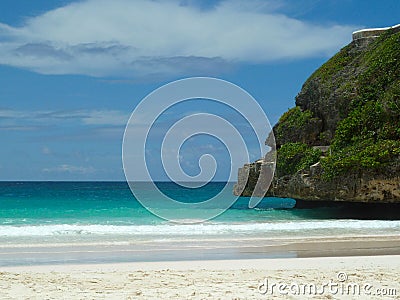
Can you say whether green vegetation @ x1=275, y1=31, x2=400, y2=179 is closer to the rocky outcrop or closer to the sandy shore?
the rocky outcrop

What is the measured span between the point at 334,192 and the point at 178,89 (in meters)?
13.6

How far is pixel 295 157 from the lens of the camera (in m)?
28.5

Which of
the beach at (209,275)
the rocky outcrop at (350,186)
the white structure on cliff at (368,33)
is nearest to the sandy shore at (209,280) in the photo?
the beach at (209,275)

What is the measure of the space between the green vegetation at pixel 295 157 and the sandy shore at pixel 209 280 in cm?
1468

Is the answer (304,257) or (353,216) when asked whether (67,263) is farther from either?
(353,216)

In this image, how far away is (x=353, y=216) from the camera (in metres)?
29.5

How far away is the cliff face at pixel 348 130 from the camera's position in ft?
82.3

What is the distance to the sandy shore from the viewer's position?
9.17 metres

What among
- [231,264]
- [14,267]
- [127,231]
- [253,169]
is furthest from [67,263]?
[253,169]

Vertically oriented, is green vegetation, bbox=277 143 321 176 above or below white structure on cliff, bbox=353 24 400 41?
below

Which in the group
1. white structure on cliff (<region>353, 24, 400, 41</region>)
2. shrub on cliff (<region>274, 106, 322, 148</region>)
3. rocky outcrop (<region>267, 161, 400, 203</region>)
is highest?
white structure on cliff (<region>353, 24, 400, 41</region>)

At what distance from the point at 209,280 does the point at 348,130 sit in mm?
17834

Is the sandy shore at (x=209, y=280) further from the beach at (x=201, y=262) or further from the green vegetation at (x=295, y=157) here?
the green vegetation at (x=295, y=157)

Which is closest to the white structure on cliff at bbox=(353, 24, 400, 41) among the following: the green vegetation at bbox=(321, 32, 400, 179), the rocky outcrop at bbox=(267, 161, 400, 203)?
the green vegetation at bbox=(321, 32, 400, 179)
